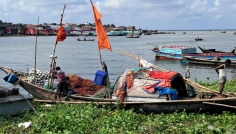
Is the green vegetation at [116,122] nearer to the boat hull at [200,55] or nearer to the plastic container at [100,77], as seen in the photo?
the plastic container at [100,77]

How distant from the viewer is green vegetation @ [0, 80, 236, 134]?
27.0ft

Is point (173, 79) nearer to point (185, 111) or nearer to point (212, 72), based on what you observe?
point (185, 111)

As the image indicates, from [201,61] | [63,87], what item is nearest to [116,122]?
[63,87]

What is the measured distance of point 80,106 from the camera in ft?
36.2

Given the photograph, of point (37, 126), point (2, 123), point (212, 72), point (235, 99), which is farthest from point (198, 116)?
point (212, 72)

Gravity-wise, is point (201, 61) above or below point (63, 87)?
below

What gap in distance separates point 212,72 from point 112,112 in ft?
64.1

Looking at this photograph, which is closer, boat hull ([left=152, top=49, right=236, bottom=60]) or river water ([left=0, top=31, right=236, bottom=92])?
river water ([left=0, top=31, right=236, bottom=92])

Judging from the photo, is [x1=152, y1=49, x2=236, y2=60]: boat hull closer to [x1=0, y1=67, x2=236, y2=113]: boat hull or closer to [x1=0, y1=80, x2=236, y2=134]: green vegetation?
[x1=0, y1=67, x2=236, y2=113]: boat hull

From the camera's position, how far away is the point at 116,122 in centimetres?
891

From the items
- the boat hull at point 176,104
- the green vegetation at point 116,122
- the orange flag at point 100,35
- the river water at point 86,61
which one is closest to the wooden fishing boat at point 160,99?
the boat hull at point 176,104

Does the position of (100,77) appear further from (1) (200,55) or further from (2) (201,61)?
(1) (200,55)

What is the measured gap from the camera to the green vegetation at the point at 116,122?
823cm

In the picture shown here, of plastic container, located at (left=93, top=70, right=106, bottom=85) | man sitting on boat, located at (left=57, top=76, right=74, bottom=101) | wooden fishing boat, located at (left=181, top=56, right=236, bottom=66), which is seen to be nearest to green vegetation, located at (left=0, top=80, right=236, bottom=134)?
plastic container, located at (left=93, top=70, right=106, bottom=85)
